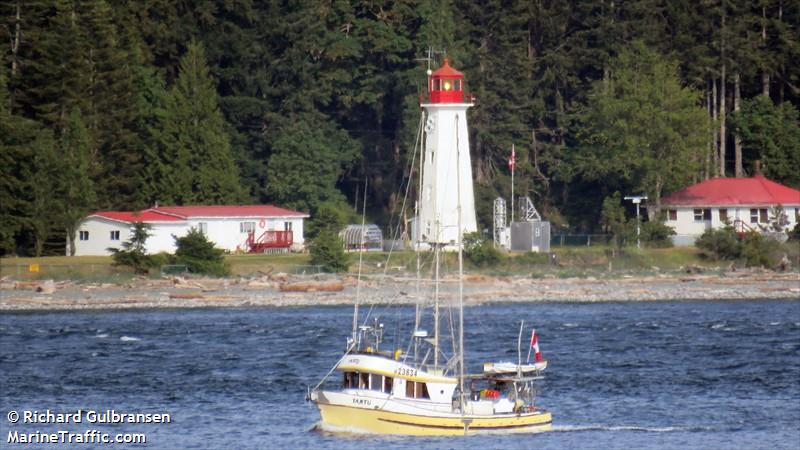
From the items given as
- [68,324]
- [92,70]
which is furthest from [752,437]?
[92,70]

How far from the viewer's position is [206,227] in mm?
73875

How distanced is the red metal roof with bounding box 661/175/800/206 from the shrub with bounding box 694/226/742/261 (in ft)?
16.4

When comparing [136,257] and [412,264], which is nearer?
[136,257]

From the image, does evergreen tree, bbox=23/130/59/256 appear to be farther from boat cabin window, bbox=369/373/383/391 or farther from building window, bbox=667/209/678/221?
boat cabin window, bbox=369/373/383/391

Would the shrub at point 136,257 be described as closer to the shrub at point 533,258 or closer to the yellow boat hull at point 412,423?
the shrub at point 533,258

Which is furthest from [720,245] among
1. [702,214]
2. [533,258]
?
[533,258]

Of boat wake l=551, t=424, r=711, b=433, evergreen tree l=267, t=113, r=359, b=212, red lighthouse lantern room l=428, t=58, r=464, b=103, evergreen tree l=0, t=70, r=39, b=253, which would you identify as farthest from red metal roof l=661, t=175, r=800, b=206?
boat wake l=551, t=424, r=711, b=433

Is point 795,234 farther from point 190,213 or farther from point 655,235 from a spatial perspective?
point 190,213

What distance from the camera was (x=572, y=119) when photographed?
8800 cm

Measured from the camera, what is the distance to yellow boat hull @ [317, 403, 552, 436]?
104 ft

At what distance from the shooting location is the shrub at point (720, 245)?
236 ft

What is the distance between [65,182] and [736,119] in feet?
114

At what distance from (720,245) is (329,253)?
16897 mm

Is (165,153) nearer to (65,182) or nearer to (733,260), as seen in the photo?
(65,182)
